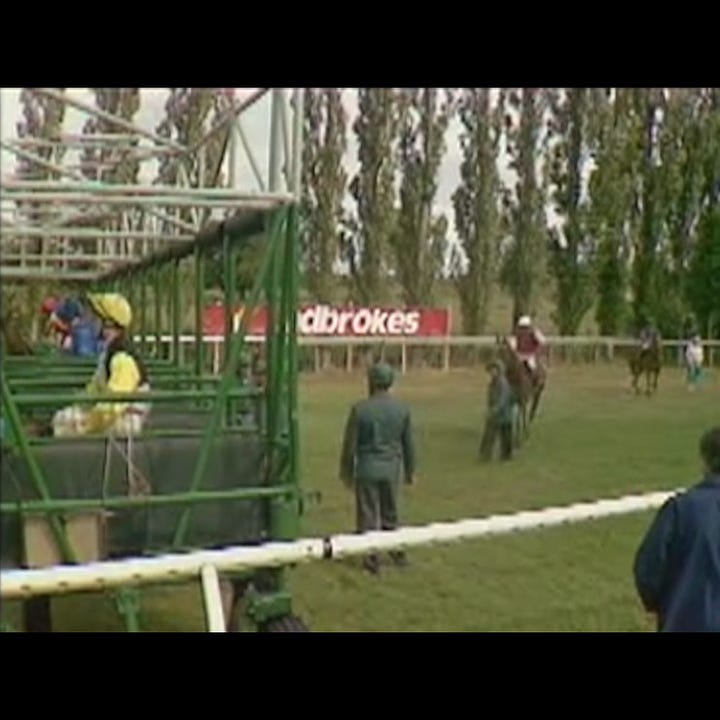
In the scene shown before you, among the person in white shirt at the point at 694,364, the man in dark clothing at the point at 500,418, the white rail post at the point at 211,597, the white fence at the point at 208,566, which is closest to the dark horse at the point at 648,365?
the person in white shirt at the point at 694,364

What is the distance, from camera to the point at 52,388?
6.97m

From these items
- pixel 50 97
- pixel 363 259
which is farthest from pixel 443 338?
pixel 50 97

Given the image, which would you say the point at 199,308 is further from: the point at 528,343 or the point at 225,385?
the point at 528,343

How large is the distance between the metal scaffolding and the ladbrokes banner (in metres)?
15.3

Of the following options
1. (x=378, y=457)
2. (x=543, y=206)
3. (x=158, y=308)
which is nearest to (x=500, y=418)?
(x=158, y=308)

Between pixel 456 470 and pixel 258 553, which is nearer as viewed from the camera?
pixel 258 553

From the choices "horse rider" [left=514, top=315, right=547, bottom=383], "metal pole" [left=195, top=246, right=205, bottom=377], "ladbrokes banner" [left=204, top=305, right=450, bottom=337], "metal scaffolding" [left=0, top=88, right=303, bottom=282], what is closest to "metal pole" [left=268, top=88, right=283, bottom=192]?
"metal scaffolding" [left=0, top=88, right=303, bottom=282]

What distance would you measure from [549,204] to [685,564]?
91.4ft

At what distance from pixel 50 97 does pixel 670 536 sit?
3.03 metres

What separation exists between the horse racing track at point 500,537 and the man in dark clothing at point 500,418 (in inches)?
11.2

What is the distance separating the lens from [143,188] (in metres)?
4.85

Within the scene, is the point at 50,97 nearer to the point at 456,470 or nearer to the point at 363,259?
the point at 456,470

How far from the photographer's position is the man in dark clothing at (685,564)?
373 centimetres

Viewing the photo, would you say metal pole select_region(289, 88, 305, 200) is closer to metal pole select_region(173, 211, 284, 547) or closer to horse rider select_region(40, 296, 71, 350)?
metal pole select_region(173, 211, 284, 547)
